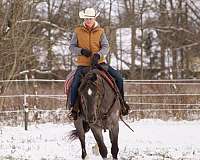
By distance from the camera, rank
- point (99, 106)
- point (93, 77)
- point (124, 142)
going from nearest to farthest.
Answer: point (93, 77)
point (99, 106)
point (124, 142)

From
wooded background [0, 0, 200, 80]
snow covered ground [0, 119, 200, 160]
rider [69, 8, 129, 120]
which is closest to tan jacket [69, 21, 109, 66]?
rider [69, 8, 129, 120]

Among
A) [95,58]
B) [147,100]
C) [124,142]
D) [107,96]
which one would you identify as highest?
[95,58]

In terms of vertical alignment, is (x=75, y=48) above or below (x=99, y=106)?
above

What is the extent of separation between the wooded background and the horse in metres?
13.4

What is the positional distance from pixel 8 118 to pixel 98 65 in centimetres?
870

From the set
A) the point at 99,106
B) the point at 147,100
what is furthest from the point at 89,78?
the point at 147,100

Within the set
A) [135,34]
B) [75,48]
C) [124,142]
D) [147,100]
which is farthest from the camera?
[135,34]

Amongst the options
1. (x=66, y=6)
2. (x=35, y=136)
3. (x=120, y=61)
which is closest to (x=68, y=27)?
(x=66, y=6)

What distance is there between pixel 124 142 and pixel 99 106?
3.89 m

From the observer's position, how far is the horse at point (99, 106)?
6734 mm

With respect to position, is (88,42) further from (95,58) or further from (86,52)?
(95,58)

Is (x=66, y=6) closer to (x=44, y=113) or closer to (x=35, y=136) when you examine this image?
(x=44, y=113)

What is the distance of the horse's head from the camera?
22.0 feet

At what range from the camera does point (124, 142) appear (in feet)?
35.1
